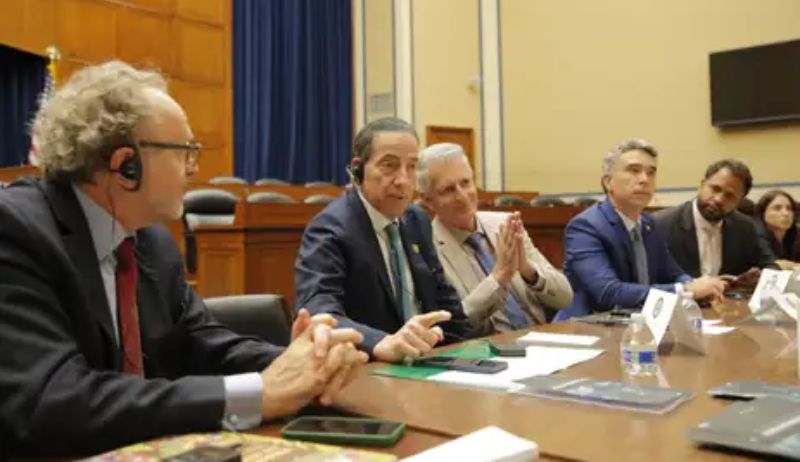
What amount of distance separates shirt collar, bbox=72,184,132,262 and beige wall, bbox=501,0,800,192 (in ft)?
24.7

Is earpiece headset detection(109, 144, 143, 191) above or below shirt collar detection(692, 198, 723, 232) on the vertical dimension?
above

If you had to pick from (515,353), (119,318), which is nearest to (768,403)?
(515,353)

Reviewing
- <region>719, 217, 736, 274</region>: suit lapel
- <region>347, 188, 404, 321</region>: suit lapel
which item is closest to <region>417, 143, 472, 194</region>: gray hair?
<region>347, 188, 404, 321</region>: suit lapel

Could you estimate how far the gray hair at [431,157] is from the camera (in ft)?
8.80

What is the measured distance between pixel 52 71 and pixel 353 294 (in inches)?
259

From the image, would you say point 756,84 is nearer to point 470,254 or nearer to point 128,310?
point 470,254

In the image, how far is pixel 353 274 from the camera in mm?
2104

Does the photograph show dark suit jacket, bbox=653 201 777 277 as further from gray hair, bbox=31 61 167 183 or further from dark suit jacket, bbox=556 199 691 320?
gray hair, bbox=31 61 167 183

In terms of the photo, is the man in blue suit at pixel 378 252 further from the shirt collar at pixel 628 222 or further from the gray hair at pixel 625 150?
the gray hair at pixel 625 150

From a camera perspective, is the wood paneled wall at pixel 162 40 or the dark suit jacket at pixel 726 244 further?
the wood paneled wall at pixel 162 40

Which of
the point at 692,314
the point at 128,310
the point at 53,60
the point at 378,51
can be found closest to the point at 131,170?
the point at 128,310

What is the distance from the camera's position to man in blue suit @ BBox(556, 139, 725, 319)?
2892 mm

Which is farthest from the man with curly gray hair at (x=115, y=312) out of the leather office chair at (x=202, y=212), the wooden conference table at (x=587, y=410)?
the leather office chair at (x=202, y=212)

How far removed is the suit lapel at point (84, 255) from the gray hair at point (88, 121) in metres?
0.07
